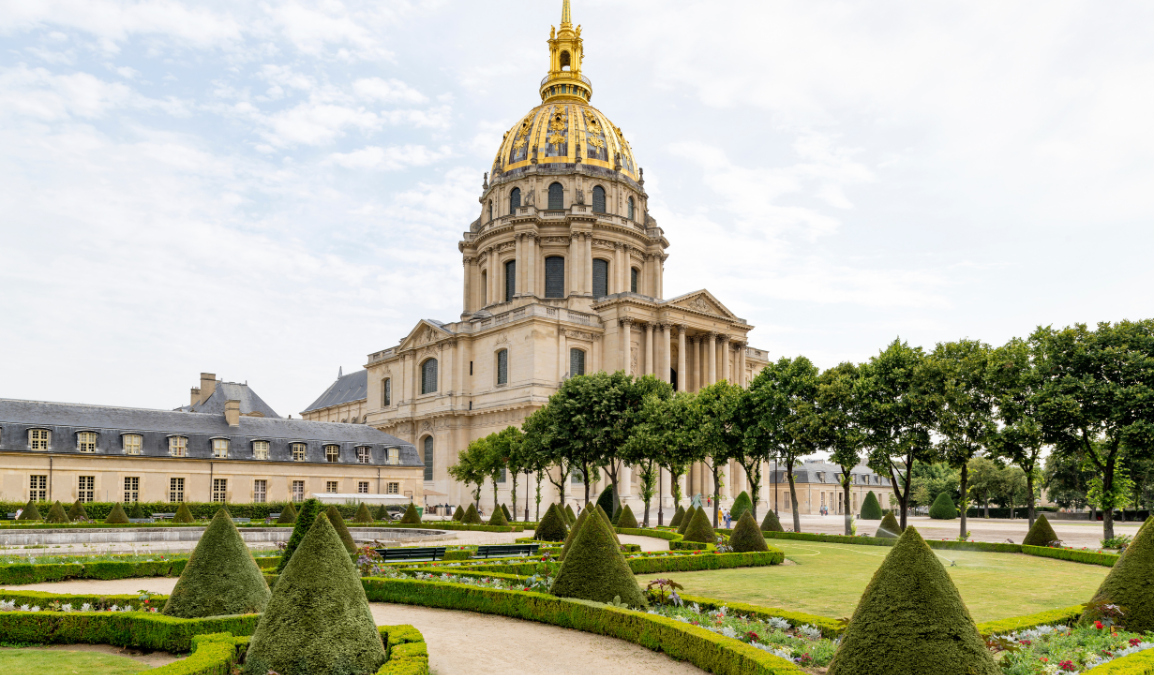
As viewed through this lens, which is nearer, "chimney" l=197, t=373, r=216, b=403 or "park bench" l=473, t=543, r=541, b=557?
"park bench" l=473, t=543, r=541, b=557

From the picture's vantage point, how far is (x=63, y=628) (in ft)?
40.2

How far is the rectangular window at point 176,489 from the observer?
167 feet

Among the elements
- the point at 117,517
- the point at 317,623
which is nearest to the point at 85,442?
the point at 117,517

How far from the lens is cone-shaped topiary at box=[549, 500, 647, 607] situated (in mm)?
14023

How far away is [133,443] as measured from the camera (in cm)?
5000

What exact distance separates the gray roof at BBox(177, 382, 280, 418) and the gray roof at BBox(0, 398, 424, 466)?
72.7ft

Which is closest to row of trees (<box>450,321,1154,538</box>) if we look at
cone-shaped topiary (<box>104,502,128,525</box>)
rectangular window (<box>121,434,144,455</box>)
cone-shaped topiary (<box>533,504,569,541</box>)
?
cone-shaped topiary (<box>533,504,569,541</box>)

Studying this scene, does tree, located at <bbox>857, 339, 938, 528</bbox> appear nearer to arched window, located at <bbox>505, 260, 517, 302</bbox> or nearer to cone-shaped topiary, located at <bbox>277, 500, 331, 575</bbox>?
cone-shaped topiary, located at <bbox>277, 500, 331, 575</bbox>

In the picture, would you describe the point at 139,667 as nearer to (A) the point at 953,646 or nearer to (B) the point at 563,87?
(A) the point at 953,646

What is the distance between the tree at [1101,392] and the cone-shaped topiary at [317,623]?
31311 mm

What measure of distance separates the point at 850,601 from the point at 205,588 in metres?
12.0

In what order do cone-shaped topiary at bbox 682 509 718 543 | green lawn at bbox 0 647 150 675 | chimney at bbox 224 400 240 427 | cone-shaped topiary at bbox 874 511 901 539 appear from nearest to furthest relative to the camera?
1. green lawn at bbox 0 647 150 675
2. cone-shaped topiary at bbox 682 509 718 543
3. cone-shaped topiary at bbox 874 511 901 539
4. chimney at bbox 224 400 240 427

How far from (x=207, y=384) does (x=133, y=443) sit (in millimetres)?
32445

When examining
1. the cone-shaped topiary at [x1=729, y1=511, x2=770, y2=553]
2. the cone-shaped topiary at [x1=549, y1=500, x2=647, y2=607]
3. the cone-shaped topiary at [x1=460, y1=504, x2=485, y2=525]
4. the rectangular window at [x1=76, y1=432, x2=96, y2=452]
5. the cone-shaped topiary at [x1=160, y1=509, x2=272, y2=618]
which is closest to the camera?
the cone-shaped topiary at [x1=160, y1=509, x2=272, y2=618]
